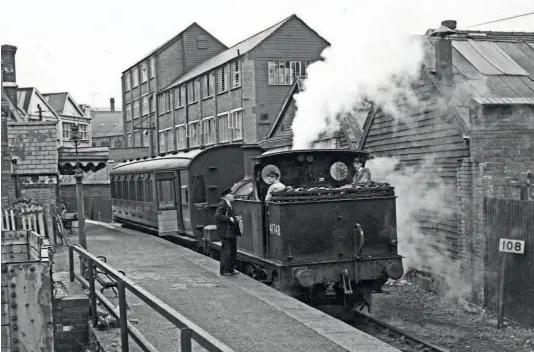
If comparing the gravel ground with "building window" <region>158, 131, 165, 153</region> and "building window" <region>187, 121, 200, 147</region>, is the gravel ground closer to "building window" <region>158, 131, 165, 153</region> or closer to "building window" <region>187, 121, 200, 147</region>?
"building window" <region>187, 121, 200, 147</region>

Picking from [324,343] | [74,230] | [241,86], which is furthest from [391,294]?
[241,86]

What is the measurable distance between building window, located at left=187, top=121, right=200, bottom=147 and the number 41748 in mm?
28716

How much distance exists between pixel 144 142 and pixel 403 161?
36994 mm

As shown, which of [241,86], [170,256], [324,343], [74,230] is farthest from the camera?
[241,86]

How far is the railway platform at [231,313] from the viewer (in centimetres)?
668

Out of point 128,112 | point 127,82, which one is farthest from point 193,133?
point 127,82

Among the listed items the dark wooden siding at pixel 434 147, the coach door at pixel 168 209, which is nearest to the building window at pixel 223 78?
the coach door at pixel 168 209

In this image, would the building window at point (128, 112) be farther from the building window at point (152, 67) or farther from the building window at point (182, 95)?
the building window at point (182, 95)

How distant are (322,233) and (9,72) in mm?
16249

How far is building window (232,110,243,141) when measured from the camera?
32.3 meters

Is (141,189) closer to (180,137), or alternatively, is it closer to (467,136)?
(467,136)

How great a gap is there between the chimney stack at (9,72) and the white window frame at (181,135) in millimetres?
17609

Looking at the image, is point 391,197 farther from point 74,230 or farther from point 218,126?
point 218,126

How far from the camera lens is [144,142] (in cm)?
4825
